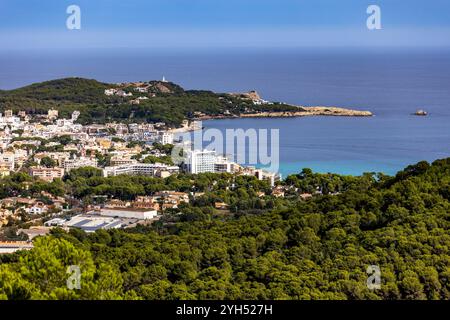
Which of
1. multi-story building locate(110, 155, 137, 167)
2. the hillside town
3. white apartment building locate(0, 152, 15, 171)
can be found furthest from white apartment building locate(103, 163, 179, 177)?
white apartment building locate(0, 152, 15, 171)

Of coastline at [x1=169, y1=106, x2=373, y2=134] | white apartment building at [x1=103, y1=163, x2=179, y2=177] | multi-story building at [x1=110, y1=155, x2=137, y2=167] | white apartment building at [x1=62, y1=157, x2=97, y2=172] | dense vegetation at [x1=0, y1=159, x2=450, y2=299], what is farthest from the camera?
coastline at [x1=169, y1=106, x2=373, y2=134]

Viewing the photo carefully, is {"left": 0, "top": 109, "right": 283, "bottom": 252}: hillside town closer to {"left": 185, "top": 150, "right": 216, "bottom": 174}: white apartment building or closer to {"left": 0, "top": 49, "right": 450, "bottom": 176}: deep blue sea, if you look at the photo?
{"left": 185, "top": 150, "right": 216, "bottom": 174}: white apartment building

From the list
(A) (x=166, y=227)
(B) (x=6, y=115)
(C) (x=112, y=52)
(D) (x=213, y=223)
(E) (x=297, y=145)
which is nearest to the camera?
(D) (x=213, y=223)

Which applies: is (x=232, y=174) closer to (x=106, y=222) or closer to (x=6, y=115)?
(x=106, y=222)

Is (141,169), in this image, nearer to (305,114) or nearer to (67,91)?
(305,114)

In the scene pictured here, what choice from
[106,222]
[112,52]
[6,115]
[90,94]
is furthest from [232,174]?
[112,52]

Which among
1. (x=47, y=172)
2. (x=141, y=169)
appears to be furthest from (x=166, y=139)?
(x=47, y=172)

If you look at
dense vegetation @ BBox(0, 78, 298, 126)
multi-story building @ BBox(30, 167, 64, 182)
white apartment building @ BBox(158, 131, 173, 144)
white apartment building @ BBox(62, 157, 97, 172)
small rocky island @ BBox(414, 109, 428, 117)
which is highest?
dense vegetation @ BBox(0, 78, 298, 126)
